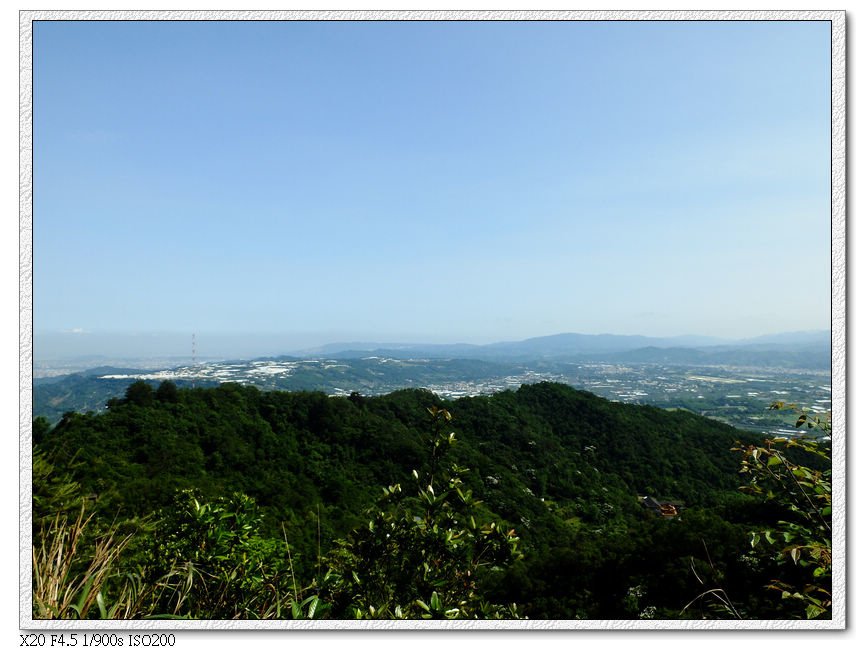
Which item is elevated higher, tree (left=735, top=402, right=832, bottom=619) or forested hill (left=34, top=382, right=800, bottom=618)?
tree (left=735, top=402, right=832, bottom=619)

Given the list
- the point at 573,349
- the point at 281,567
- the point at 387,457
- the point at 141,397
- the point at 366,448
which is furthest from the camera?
the point at 366,448

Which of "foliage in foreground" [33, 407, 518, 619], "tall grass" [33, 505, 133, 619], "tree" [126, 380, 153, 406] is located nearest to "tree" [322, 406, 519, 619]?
"foliage in foreground" [33, 407, 518, 619]

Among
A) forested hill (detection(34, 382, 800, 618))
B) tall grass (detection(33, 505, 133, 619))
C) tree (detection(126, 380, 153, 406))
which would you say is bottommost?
forested hill (detection(34, 382, 800, 618))

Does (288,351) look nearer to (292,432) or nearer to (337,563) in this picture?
(337,563)

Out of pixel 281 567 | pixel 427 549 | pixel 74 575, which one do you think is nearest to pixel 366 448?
pixel 281 567

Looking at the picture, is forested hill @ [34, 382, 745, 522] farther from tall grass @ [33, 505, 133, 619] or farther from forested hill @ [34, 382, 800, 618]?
tall grass @ [33, 505, 133, 619]

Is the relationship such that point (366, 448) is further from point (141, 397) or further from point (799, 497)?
point (799, 497)

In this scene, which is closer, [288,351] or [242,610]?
[242,610]

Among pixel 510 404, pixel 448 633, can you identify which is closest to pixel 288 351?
pixel 448 633
